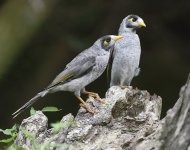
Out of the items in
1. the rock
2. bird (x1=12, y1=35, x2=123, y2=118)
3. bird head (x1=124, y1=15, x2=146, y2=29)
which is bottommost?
the rock

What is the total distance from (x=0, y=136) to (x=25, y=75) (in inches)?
37.5

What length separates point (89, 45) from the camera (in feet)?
35.0

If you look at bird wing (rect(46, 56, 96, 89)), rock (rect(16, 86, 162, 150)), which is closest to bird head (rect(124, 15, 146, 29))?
bird wing (rect(46, 56, 96, 89))

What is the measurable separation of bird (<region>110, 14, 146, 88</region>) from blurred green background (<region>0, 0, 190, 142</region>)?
146cm

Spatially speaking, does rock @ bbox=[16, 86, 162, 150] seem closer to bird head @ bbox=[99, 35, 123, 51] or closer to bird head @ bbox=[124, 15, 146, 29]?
bird head @ bbox=[99, 35, 123, 51]

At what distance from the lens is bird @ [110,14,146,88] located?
28.7ft

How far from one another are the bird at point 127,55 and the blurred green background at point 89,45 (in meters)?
1.46

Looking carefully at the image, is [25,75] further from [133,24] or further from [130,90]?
[130,90]

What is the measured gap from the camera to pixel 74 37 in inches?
427

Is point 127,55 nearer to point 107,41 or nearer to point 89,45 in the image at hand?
point 107,41

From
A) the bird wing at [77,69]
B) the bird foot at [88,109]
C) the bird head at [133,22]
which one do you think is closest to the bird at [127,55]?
the bird head at [133,22]

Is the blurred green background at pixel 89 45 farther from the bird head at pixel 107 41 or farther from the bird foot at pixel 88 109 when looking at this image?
the bird foot at pixel 88 109

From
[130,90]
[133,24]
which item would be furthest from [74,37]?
[130,90]

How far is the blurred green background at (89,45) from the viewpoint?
10758 mm
